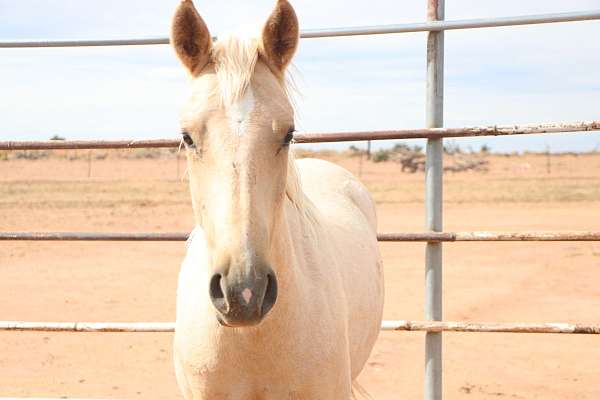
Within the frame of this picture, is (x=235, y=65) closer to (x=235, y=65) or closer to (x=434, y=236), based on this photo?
(x=235, y=65)

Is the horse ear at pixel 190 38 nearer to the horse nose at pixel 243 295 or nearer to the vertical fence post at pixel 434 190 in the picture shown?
the horse nose at pixel 243 295

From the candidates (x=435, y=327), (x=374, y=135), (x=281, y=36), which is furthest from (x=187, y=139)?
(x=435, y=327)

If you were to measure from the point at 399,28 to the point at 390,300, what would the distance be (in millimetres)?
5949

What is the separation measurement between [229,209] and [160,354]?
206 inches

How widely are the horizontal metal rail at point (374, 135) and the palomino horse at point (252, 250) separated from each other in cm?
81

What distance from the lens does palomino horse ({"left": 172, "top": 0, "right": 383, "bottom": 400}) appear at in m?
1.79

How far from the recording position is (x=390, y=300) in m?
8.86

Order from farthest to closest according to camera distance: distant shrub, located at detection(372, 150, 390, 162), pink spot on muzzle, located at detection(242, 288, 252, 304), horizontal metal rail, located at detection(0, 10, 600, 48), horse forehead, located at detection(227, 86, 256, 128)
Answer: distant shrub, located at detection(372, 150, 390, 162) < horizontal metal rail, located at detection(0, 10, 600, 48) < horse forehead, located at detection(227, 86, 256, 128) < pink spot on muzzle, located at detection(242, 288, 252, 304)

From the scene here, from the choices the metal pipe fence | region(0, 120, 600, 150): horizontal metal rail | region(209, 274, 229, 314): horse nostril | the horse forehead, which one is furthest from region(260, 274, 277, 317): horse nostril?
the metal pipe fence

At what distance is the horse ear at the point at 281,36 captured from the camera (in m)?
2.07

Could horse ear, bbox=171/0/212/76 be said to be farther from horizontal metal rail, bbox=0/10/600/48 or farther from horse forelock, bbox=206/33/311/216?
horizontal metal rail, bbox=0/10/600/48

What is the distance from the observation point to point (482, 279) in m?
10.1

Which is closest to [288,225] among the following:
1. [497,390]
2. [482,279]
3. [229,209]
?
[229,209]

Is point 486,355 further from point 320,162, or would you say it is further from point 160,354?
point 320,162
